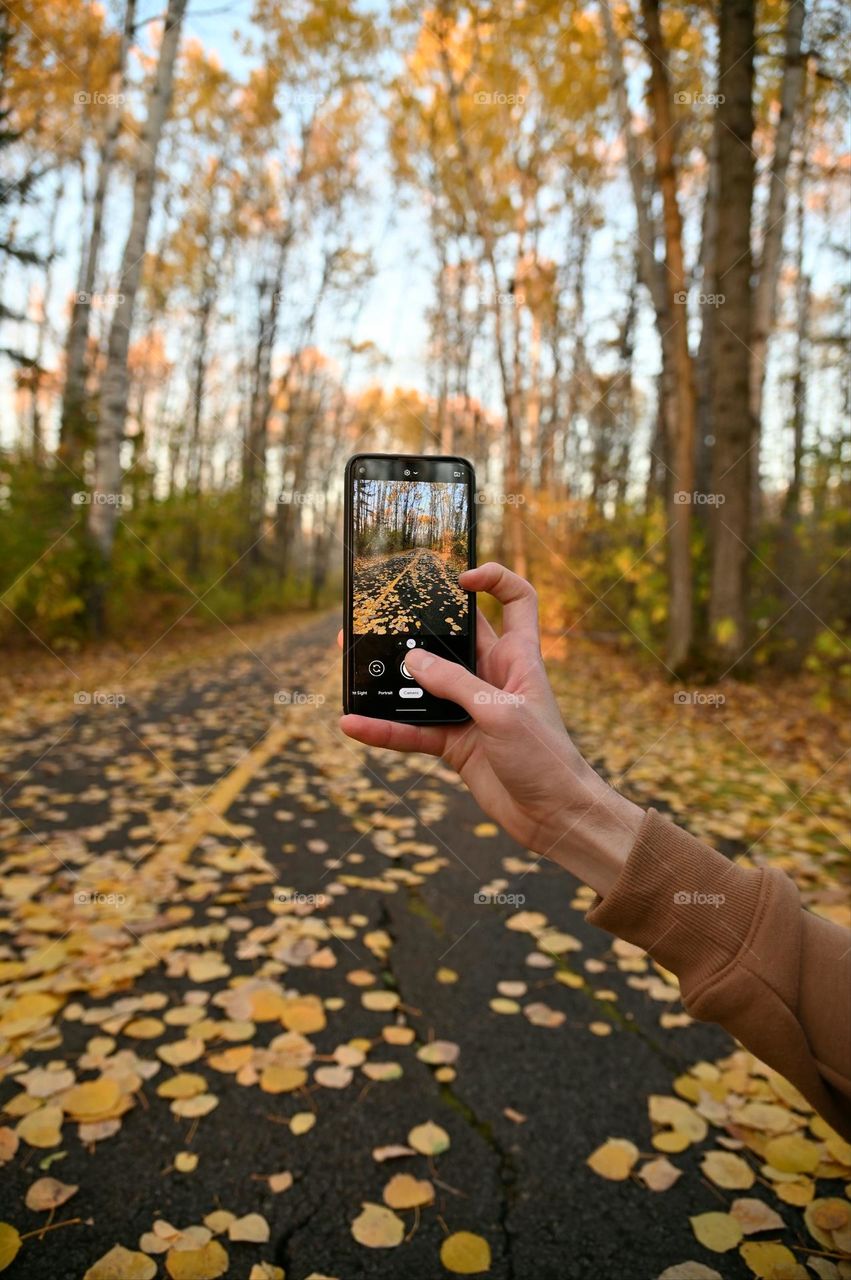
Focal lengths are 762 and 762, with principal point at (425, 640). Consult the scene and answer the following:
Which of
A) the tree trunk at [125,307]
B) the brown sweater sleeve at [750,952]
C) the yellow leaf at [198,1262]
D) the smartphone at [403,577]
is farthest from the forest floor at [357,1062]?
the tree trunk at [125,307]

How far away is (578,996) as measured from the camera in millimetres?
2506

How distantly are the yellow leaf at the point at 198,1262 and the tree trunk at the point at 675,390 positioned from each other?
23.5 ft

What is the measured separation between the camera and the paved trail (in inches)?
62.1

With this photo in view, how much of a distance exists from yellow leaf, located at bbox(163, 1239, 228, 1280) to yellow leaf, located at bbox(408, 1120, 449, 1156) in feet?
1.62

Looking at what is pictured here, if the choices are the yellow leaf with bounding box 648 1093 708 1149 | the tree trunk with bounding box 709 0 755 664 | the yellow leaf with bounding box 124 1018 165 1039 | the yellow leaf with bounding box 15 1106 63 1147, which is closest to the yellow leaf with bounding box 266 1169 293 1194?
the yellow leaf with bounding box 15 1106 63 1147

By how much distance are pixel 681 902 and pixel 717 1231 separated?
0.95 meters

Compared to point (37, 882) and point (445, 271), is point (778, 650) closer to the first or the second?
point (37, 882)

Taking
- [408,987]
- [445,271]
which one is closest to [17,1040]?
[408,987]

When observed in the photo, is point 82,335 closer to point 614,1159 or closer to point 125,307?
point 125,307

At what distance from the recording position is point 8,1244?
1.47 meters

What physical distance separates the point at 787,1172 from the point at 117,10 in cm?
1474

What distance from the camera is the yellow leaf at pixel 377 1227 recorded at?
154 cm

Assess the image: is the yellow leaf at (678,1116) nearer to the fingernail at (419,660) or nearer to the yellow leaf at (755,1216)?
the yellow leaf at (755,1216)

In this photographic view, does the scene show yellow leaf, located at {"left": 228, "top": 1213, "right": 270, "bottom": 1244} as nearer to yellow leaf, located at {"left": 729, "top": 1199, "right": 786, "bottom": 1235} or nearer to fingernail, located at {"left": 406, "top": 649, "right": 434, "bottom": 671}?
yellow leaf, located at {"left": 729, "top": 1199, "right": 786, "bottom": 1235}
